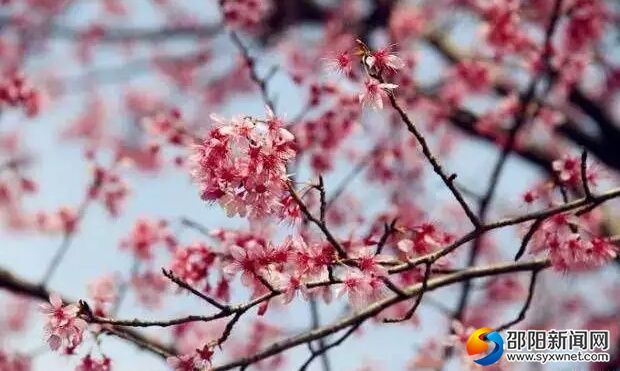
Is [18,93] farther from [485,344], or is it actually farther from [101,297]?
[485,344]

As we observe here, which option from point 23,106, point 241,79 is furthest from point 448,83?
point 23,106

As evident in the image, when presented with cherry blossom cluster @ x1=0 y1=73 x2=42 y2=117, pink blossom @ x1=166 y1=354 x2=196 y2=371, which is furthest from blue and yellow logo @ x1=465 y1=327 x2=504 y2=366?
cherry blossom cluster @ x1=0 y1=73 x2=42 y2=117

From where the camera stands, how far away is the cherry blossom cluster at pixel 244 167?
9.87 feet

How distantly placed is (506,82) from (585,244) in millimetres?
5182

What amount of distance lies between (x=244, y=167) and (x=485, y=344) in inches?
81.9

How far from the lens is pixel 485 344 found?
427 centimetres

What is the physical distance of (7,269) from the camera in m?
4.89

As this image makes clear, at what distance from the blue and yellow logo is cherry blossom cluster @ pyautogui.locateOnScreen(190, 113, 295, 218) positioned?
1794 mm

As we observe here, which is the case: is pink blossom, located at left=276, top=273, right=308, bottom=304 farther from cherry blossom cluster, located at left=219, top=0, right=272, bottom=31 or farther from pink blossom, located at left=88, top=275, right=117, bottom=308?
cherry blossom cluster, located at left=219, top=0, right=272, bottom=31

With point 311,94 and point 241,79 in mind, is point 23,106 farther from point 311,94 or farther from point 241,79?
point 241,79

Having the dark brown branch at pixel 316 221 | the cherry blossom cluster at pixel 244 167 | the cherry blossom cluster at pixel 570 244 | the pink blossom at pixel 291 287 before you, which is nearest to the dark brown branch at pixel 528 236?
the cherry blossom cluster at pixel 570 244

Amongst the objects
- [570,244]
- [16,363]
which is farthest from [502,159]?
[16,363]

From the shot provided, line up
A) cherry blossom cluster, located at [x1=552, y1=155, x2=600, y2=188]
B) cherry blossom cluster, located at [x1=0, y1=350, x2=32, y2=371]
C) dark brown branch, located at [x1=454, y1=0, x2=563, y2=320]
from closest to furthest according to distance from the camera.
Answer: cherry blossom cluster, located at [x1=552, y1=155, x2=600, y2=188] < dark brown branch, located at [x1=454, y1=0, x2=563, y2=320] < cherry blossom cluster, located at [x1=0, y1=350, x2=32, y2=371]

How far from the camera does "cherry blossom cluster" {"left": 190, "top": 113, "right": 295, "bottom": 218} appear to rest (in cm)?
301
